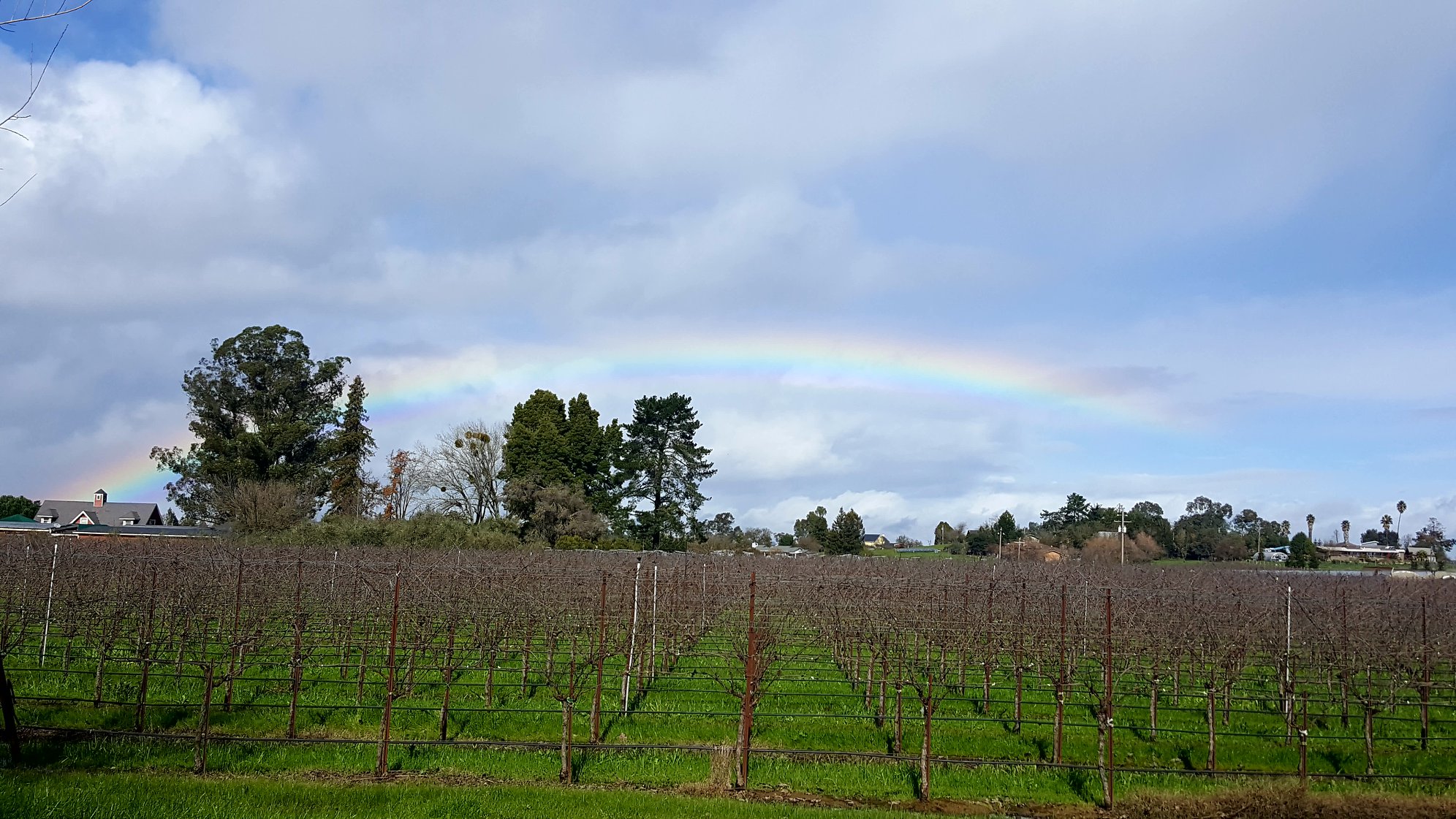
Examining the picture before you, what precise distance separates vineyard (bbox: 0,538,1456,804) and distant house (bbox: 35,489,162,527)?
63.9m

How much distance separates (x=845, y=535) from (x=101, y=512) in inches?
2401

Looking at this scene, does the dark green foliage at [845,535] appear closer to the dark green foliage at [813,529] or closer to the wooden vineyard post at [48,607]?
the dark green foliage at [813,529]

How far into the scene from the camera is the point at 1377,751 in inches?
496

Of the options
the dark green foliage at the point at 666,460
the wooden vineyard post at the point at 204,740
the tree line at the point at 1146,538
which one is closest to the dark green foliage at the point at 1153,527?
the tree line at the point at 1146,538

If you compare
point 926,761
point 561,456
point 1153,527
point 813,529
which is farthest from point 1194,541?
point 926,761

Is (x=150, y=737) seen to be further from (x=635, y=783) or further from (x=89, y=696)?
(x=635, y=783)

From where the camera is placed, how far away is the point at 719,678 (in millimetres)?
15234

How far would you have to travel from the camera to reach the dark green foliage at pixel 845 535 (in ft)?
194

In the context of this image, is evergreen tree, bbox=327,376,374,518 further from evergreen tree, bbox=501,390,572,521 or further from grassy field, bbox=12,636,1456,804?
grassy field, bbox=12,636,1456,804

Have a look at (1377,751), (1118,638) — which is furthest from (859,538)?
(1377,751)

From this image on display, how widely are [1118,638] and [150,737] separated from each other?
1441 cm

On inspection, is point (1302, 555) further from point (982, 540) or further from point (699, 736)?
point (699, 736)

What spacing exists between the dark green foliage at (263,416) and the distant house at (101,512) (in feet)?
114

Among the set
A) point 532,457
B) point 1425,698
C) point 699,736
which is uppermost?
point 532,457
